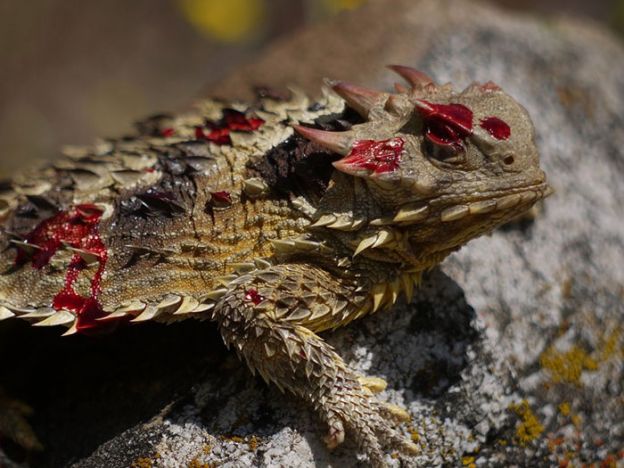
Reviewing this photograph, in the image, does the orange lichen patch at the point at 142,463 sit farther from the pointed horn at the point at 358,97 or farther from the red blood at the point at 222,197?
the pointed horn at the point at 358,97

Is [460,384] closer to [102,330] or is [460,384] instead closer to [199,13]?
[102,330]

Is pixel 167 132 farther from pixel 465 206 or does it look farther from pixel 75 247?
pixel 465 206

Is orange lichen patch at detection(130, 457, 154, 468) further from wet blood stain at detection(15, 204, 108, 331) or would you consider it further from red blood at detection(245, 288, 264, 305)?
red blood at detection(245, 288, 264, 305)

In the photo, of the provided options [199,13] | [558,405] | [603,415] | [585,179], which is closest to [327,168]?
[558,405]

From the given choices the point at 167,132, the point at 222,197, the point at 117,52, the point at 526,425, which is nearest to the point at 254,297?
the point at 222,197

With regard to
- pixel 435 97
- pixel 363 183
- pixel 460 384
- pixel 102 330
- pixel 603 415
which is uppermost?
pixel 435 97
